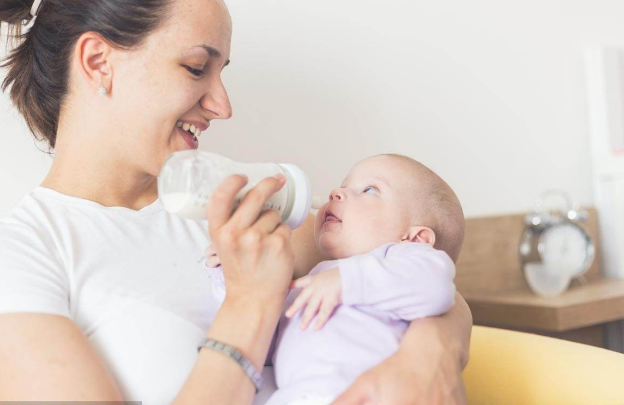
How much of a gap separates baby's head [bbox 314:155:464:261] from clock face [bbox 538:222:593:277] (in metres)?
1.26

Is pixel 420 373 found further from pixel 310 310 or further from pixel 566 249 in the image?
pixel 566 249

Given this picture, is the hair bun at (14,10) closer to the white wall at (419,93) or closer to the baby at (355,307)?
the white wall at (419,93)

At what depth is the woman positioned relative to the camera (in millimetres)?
996

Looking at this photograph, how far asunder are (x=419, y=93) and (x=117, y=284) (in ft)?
4.52

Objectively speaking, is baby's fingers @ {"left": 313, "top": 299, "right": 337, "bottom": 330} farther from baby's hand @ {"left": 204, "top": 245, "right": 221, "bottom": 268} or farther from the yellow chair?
the yellow chair

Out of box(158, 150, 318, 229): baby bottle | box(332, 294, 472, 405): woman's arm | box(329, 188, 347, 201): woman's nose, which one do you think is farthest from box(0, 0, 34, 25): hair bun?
box(332, 294, 472, 405): woman's arm

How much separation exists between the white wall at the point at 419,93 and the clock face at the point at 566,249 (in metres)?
0.18

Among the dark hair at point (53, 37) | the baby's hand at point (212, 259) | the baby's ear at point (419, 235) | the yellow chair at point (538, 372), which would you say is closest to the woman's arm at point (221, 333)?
the baby's hand at point (212, 259)

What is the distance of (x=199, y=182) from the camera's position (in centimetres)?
100

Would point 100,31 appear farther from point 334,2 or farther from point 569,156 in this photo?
point 569,156

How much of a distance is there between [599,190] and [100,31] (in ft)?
6.96

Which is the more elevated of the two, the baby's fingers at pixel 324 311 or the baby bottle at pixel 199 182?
the baby bottle at pixel 199 182

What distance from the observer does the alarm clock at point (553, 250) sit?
2.39 metres

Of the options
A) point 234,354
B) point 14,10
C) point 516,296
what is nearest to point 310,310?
point 234,354
